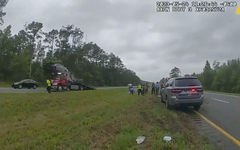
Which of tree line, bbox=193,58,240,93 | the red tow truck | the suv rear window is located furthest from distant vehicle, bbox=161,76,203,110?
tree line, bbox=193,58,240,93

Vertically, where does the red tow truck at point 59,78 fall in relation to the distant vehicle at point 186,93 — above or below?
above

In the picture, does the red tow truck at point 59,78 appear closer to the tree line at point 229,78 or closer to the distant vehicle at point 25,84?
the distant vehicle at point 25,84

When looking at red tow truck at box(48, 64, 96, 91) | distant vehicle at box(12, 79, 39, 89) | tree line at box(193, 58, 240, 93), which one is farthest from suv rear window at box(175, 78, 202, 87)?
tree line at box(193, 58, 240, 93)

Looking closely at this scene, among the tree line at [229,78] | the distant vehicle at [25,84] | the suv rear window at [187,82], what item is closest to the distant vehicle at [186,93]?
the suv rear window at [187,82]

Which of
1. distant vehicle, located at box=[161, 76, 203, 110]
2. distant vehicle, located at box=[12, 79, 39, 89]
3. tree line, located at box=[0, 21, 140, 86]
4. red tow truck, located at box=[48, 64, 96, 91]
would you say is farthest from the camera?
tree line, located at box=[0, 21, 140, 86]

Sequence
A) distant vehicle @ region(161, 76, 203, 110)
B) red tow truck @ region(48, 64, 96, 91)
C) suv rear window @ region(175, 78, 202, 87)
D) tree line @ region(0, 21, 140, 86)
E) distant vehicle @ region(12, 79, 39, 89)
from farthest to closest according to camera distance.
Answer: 1. tree line @ region(0, 21, 140, 86)
2. distant vehicle @ region(12, 79, 39, 89)
3. red tow truck @ region(48, 64, 96, 91)
4. suv rear window @ region(175, 78, 202, 87)
5. distant vehicle @ region(161, 76, 203, 110)

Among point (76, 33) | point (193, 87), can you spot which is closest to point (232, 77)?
point (76, 33)

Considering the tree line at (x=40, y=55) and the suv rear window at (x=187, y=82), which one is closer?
the suv rear window at (x=187, y=82)

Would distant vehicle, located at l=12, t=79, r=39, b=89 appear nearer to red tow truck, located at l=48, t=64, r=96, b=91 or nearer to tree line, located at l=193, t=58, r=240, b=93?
red tow truck, located at l=48, t=64, r=96, b=91

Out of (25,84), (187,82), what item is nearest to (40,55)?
(25,84)

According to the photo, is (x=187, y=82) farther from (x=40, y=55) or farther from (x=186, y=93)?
(x=40, y=55)

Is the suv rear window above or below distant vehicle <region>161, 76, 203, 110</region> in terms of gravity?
above

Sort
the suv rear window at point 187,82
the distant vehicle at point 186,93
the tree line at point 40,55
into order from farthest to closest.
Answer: the tree line at point 40,55
the suv rear window at point 187,82
the distant vehicle at point 186,93

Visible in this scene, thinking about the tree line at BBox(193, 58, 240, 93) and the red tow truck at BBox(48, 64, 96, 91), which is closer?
the red tow truck at BBox(48, 64, 96, 91)
